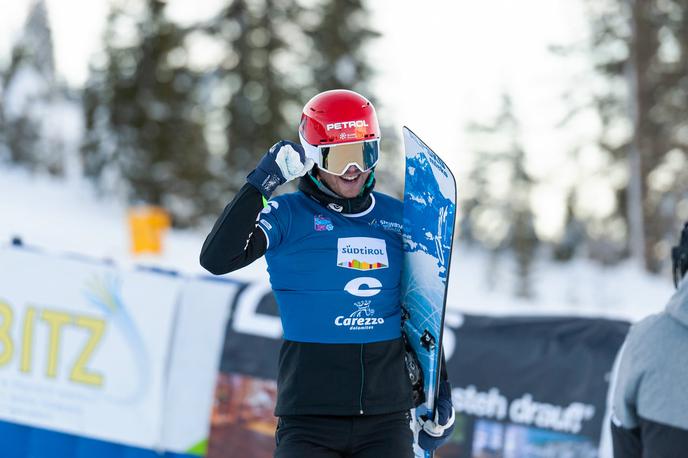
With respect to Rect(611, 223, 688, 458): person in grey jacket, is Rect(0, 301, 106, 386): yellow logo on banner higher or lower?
lower

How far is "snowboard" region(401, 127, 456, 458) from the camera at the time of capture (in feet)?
11.1

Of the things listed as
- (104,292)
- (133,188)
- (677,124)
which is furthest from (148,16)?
(104,292)

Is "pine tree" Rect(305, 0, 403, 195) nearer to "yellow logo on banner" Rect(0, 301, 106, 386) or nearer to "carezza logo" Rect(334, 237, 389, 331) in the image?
"yellow logo on banner" Rect(0, 301, 106, 386)

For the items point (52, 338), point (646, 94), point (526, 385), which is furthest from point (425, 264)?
point (646, 94)

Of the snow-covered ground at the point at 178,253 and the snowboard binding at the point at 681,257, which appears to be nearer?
the snowboard binding at the point at 681,257

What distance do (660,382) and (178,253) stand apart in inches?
692

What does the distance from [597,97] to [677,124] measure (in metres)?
2.21

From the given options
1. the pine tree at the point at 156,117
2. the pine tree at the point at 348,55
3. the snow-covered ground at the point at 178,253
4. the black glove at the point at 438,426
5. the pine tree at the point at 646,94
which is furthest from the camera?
the pine tree at the point at 156,117

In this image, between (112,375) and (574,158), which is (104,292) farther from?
(574,158)

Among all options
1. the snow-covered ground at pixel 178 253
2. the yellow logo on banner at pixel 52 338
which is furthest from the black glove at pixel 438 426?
the snow-covered ground at pixel 178 253

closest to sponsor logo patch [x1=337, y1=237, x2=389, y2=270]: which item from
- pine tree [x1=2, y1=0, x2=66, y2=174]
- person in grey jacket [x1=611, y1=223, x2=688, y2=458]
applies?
person in grey jacket [x1=611, y1=223, x2=688, y2=458]

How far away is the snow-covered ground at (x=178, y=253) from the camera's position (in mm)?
17828

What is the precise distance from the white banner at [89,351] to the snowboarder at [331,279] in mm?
3252

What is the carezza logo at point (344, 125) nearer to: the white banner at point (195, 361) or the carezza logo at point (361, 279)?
the carezza logo at point (361, 279)
